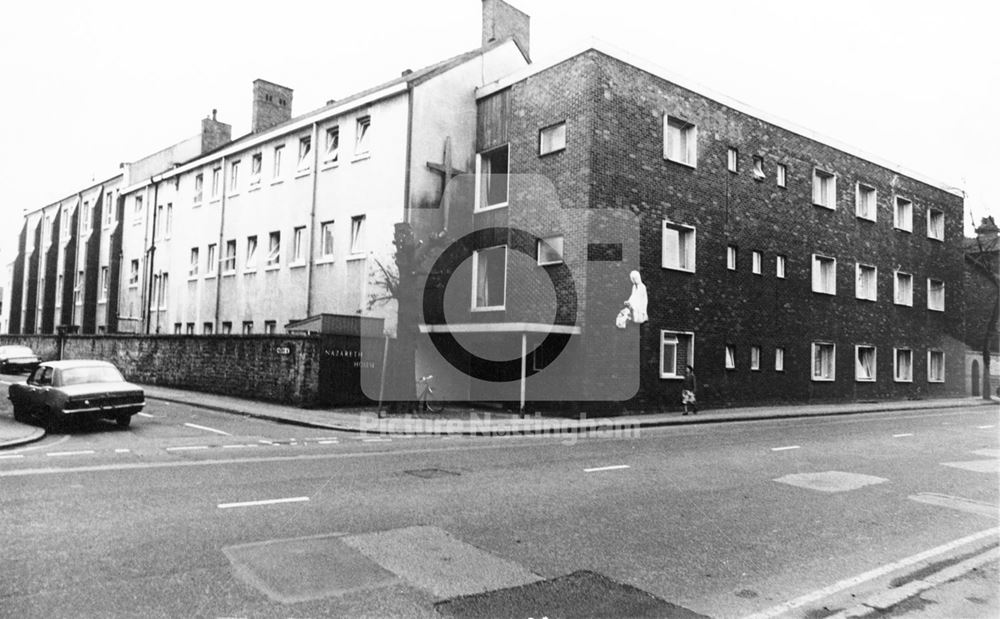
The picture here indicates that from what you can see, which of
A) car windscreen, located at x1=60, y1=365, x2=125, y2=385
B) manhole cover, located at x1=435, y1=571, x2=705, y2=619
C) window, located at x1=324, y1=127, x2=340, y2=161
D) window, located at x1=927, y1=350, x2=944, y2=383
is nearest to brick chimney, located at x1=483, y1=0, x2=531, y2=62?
window, located at x1=324, y1=127, x2=340, y2=161

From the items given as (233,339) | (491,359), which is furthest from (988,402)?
(233,339)

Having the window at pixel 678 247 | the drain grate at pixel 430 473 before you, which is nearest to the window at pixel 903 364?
the window at pixel 678 247

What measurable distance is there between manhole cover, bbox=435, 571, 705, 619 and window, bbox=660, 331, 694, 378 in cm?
1701

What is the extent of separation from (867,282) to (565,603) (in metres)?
29.5

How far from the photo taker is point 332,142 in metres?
26.7

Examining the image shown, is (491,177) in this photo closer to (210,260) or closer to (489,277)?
(489,277)

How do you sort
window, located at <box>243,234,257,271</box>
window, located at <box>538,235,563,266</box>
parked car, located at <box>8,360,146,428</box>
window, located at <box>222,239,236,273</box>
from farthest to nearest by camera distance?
window, located at <box>222,239,236,273</box>
window, located at <box>243,234,257,271</box>
window, located at <box>538,235,563,266</box>
parked car, located at <box>8,360,146,428</box>

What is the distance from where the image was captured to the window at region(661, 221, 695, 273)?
22156 millimetres

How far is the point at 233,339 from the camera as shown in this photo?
77.2 ft

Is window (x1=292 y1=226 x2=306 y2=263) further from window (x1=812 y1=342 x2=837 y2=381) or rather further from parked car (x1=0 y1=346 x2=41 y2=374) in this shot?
window (x1=812 y1=342 x2=837 y2=381)

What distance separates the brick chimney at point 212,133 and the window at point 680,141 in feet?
81.5

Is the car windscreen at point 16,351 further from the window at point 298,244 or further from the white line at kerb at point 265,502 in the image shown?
the white line at kerb at point 265,502

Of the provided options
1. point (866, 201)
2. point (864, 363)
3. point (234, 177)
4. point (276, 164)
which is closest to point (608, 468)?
point (276, 164)

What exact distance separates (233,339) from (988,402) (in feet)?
96.0
